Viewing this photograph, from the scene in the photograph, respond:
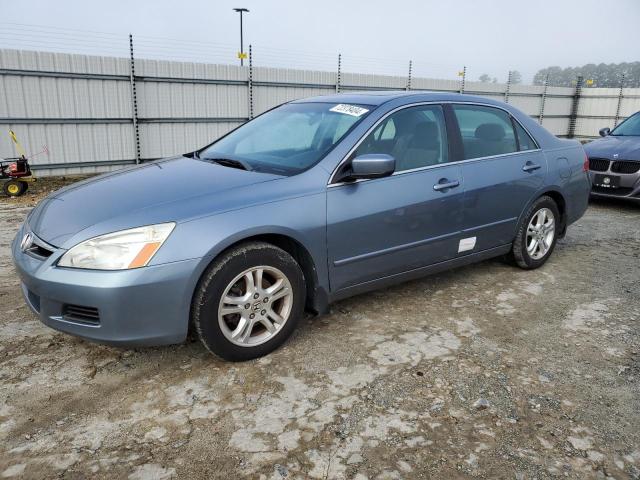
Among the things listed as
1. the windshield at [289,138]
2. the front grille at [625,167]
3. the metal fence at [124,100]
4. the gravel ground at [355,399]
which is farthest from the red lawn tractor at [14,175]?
the front grille at [625,167]

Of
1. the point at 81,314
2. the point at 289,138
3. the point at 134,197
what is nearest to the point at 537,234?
the point at 289,138

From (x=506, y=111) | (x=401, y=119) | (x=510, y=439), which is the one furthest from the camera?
(x=506, y=111)

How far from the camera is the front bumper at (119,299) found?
2.51 metres

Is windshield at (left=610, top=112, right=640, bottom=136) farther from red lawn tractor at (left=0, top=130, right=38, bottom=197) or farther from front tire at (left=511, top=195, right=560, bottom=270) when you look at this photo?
red lawn tractor at (left=0, top=130, right=38, bottom=197)

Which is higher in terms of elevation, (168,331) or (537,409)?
(168,331)

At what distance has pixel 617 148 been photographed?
25.1 feet

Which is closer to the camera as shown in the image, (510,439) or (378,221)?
(510,439)

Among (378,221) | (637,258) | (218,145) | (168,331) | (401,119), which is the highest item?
(401,119)

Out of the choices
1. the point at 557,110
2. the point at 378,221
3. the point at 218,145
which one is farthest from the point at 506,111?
the point at 557,110

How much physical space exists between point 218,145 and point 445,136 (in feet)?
5.71

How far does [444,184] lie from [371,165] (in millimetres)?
812

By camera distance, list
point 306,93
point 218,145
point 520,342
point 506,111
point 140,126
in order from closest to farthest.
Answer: point 520,342 → point 218,145 → point 506,111 → point 140,126 → point 306,93

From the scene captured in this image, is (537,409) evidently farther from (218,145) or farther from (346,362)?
(218,145)

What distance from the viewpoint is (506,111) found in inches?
176
